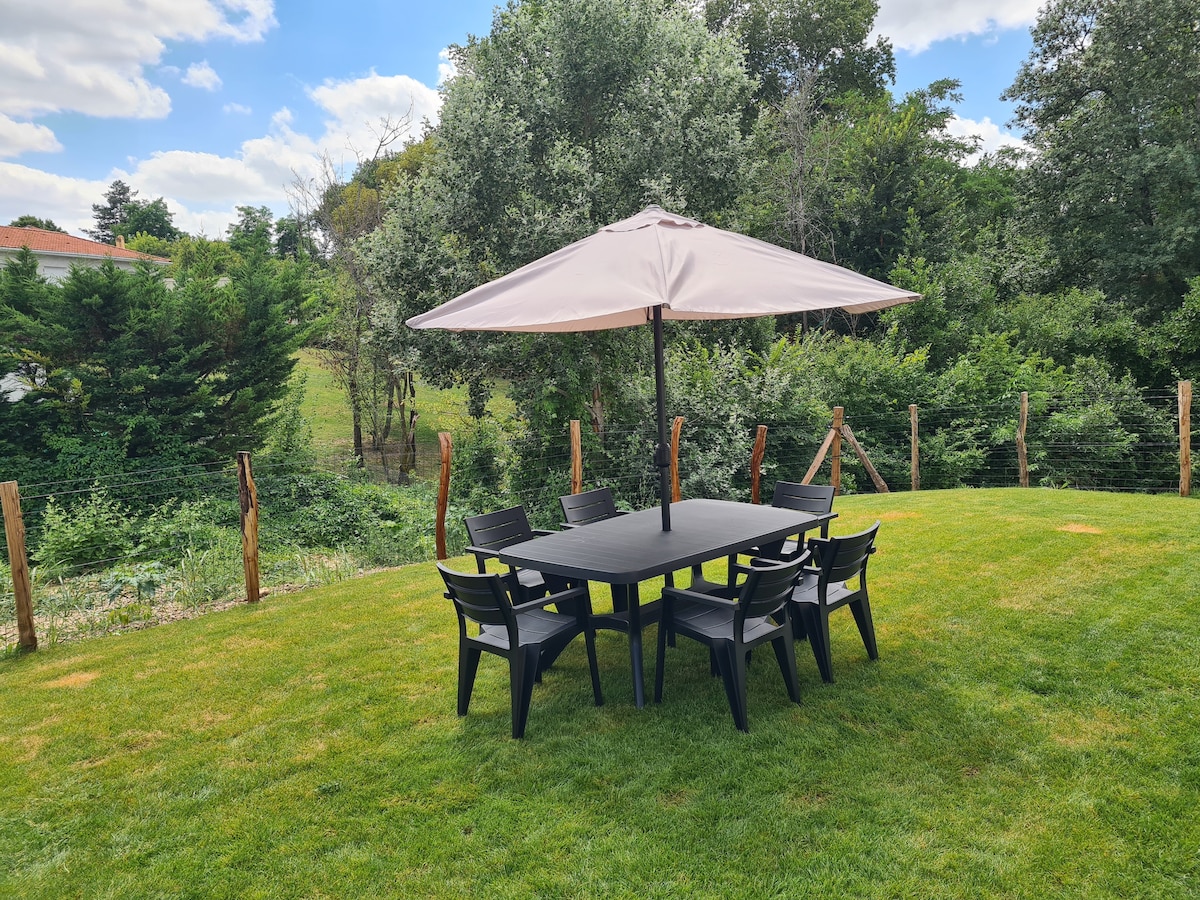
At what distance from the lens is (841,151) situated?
19250 millimetres

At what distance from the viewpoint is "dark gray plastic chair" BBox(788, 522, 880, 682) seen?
384 cm

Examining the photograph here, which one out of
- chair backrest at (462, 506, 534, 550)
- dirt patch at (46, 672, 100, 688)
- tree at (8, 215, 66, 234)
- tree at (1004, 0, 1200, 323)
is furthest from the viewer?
tree at (8, 215, 66, 234)

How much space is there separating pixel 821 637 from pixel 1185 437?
7.41 metres

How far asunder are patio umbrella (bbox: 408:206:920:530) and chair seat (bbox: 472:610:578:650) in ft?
3.36

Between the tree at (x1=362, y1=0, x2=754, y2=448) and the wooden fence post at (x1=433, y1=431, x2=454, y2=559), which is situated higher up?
the tree at (x1=362, y1=0, x2=754, y2=448)

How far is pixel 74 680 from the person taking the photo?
4.63m

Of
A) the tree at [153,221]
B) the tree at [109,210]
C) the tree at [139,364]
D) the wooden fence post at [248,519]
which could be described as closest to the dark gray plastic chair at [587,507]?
the wooden fence post at [248,519]

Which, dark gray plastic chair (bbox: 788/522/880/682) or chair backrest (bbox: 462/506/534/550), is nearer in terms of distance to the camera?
dark gray plastic chair (bbox: 788/522/880/682)

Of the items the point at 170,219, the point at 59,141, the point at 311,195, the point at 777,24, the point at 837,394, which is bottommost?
the point at 837,394

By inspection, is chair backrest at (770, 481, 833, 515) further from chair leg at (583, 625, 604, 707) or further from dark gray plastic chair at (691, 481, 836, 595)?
chair leg at (583, 625, 604, 707)

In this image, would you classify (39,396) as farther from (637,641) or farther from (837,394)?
(837,394)

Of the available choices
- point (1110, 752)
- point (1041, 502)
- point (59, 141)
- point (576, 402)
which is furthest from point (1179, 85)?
point (59, 141)

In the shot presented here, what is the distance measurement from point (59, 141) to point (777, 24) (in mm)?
23431

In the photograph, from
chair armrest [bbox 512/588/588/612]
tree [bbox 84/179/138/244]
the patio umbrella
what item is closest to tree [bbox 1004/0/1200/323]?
the patio umbrella
